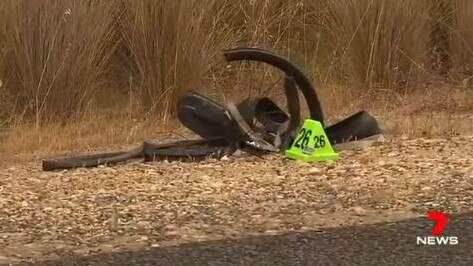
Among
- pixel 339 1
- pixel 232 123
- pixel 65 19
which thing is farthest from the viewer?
pixel 339 1

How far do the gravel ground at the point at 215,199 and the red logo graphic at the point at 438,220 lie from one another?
0.06 m

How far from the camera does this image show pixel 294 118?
846cm

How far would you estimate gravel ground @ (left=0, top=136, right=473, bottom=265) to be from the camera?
615 centimetres

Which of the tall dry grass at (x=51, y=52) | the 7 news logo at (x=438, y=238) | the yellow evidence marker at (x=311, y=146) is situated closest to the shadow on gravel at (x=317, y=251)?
the 7 news logo at (x=438, y=238)

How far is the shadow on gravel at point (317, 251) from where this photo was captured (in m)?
5.56

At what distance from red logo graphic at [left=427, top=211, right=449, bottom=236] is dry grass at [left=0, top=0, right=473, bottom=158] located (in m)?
2.88

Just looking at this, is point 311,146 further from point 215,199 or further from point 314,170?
point 215,199

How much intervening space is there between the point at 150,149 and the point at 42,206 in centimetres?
160

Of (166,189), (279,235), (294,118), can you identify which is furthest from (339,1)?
(279,235)

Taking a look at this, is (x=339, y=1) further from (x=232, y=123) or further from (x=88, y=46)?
(x=232, y=123)

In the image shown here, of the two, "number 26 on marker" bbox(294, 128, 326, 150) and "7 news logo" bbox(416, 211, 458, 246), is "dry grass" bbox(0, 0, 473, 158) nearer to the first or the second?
"number 26 on marker" bbox(294, 128, 326, 150)

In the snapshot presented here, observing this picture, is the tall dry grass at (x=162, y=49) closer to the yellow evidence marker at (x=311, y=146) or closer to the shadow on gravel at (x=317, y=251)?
the yellow evidence marker at (x=311, y=146)

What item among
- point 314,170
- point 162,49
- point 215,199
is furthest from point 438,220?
point 162,49

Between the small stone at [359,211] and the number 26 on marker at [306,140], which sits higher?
the number 26 on marker at [306,140]
